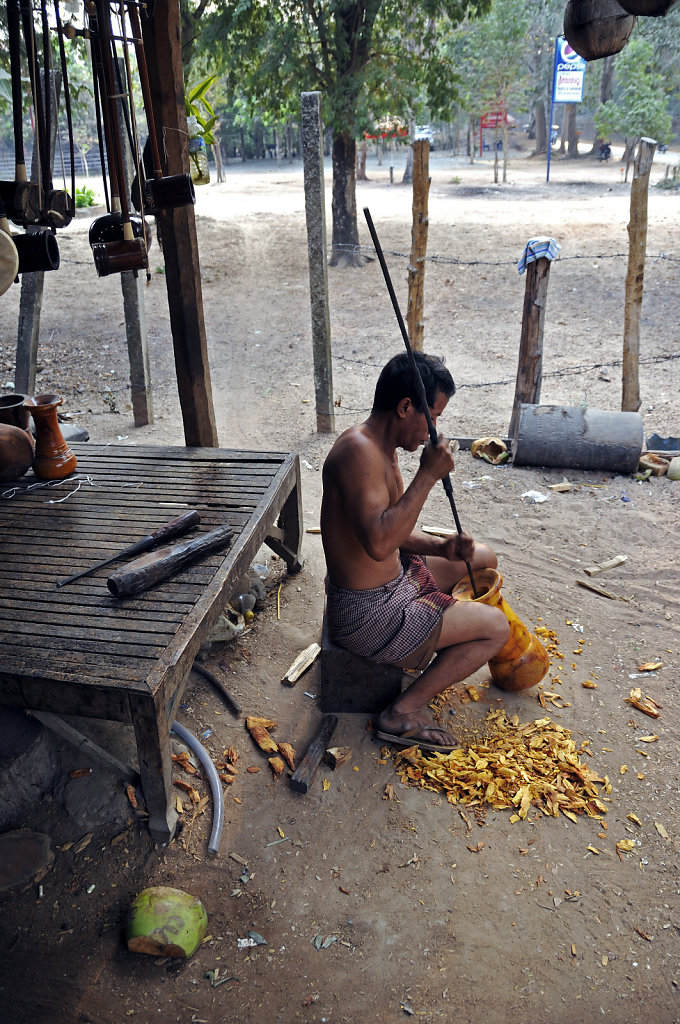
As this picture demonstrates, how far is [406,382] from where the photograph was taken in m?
2.66

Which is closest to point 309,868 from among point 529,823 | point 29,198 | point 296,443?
point 529,823

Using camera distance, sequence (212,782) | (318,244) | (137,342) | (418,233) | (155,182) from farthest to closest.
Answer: (137,342)
(418,233)
(318,244)
(155,182)
(212,782)

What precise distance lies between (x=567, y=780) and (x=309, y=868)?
109 centimetres

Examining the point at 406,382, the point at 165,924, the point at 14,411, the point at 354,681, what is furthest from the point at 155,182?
the point at 165,924

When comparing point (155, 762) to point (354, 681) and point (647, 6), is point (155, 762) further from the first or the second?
point (647, 6)

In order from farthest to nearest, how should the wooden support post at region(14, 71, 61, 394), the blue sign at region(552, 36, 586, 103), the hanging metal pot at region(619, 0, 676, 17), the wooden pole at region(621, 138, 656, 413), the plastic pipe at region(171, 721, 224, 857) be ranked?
the blue sign at region(552, 36, 586, 103) → the wooden support post at region(14, 71, 61, 394) → the wooden pole at region(621, 138, 656, 413) → the hanging metal pot at region(619, 0, 676, 17) → the plastic pipe at region(171, 721, 224, 857)

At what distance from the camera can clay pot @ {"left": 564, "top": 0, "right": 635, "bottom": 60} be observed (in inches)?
130

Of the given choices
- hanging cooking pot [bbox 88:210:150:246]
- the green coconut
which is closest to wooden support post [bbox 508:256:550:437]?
hanging cooking pot [bbox 88:210:150:246]

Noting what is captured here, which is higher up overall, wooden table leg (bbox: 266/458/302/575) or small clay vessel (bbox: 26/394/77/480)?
small clay vessel (bbox: 26/394/77/480)

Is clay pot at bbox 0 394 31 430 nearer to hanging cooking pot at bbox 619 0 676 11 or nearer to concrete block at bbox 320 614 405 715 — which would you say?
concrete block at bbox 320 614 405 715

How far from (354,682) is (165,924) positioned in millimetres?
1211

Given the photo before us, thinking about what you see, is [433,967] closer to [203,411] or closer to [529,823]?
[529,823]

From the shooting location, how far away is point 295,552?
4258 millimetres

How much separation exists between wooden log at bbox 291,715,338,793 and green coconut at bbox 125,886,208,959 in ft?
1.98
